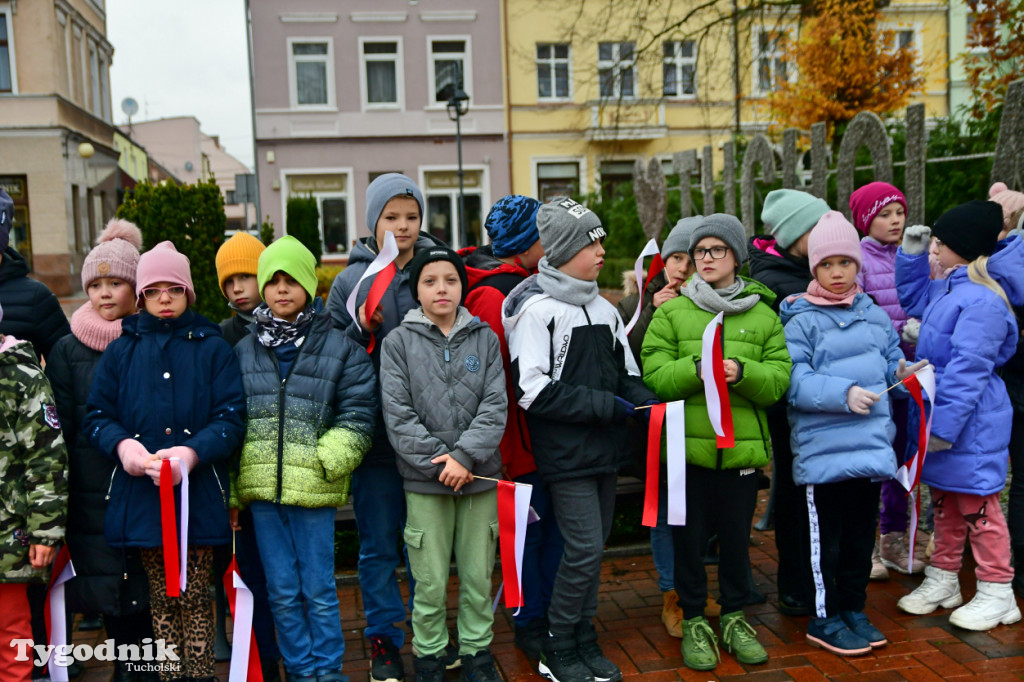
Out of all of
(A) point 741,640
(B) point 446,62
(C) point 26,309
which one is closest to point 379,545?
(A) point 741,640

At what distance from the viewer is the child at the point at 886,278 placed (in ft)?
14.3

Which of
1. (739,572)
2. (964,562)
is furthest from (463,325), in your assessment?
(964,562)

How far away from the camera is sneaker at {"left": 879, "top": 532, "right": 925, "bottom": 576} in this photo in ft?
14.6

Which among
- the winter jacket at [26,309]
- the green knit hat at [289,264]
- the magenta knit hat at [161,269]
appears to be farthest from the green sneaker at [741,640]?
the winter jacket at [26,309]

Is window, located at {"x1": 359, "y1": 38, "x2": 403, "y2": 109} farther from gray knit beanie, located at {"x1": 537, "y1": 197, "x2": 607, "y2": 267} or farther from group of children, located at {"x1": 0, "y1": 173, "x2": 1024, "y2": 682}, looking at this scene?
gray knit beanie, located at {"x1": 537, "y1": 197, "x2": 607, "y2": 267}

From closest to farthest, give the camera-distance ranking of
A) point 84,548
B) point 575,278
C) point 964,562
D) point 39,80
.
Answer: point 84,548
point 575,278
point 964,562
point 39,80

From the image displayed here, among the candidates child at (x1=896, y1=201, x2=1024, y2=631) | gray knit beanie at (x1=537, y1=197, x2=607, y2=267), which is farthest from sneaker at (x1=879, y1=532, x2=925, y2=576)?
gray knit beanie at (x1=537, y1=197, x2=607, y2=267)

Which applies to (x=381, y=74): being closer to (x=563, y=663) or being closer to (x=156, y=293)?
(x=156, y=293)

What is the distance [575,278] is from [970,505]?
6.71 ft

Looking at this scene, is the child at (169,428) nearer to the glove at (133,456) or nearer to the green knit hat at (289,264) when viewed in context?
the glove at (133,456)

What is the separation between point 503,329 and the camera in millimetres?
3785

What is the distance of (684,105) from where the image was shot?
27.2 meters

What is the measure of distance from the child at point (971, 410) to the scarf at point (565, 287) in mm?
1597

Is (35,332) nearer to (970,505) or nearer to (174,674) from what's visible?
(174,674)
